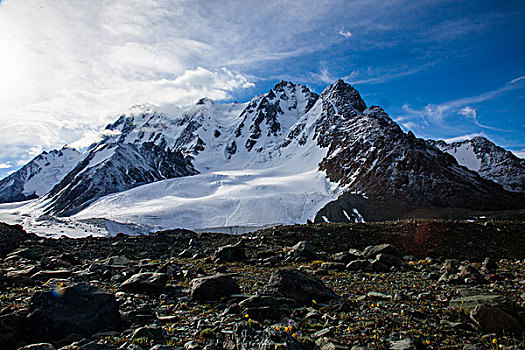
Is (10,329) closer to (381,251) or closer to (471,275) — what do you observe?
(471,275)

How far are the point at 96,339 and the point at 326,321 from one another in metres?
6.70

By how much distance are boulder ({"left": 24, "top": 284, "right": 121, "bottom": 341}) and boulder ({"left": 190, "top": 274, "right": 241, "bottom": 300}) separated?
326 centimetres

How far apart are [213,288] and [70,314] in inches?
198

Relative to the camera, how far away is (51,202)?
5586 inches

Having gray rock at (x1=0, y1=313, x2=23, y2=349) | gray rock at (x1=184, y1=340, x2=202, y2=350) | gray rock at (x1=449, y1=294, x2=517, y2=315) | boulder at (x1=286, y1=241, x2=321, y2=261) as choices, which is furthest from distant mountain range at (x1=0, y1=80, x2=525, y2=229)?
gray rock at (x1=184, y1=340, x2=202, y2=350)

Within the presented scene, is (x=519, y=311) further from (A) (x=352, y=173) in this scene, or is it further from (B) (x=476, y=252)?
(A) (x=352, y=173)

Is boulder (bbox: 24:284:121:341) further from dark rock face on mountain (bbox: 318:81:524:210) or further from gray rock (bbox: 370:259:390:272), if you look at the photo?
dark rock face on mountain (bbox: 318:81:524:210)

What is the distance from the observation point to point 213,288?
12.2 metres

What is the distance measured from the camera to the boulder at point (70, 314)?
26.8 feet

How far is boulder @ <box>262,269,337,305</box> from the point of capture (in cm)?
1124

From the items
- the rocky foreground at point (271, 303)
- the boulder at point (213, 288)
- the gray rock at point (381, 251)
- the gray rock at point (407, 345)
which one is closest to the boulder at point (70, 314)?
the rocky foreground at point (271, 303)

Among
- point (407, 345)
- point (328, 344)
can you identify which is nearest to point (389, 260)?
point (407, 345)

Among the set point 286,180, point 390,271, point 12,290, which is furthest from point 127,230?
point 286,180

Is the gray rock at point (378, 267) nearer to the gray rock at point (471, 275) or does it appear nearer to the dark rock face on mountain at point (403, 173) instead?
the gray rock at point (471, 275)
